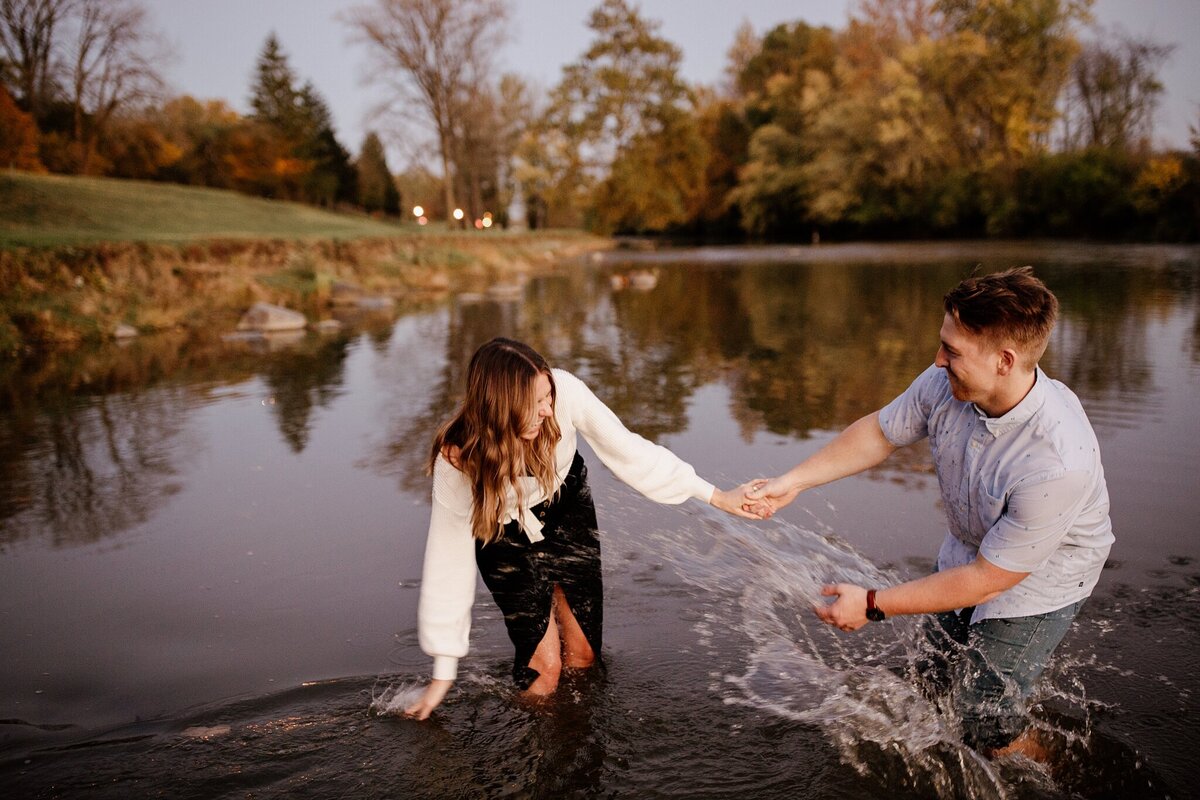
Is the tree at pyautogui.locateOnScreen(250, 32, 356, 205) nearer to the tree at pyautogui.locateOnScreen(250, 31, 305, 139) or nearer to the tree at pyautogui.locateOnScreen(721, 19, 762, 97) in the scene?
the tree at pyautogui.locateOnScreen(250, 31, 305, 139)

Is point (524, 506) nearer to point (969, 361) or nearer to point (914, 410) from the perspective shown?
point (914, 410)

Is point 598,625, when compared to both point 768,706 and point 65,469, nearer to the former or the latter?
point 768,706

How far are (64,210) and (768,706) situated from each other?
26862mm

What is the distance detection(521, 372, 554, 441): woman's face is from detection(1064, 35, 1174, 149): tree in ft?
168

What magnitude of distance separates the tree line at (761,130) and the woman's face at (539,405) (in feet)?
Answer: 114

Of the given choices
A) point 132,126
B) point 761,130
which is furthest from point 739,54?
point 132,126

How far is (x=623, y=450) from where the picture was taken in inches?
143

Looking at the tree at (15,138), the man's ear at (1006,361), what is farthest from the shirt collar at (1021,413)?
the tree at (15,138)

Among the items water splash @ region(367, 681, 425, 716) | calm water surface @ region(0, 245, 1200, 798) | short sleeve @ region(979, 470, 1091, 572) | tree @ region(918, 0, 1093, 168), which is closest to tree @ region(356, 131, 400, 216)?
tree @ region(918, 0, 1093, 168)

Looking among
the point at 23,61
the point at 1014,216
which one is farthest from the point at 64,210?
the point at 1014,216

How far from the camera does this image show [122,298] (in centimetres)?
1609

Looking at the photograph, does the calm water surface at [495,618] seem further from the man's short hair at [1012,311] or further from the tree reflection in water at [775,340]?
the man's short hair at [1012,311]

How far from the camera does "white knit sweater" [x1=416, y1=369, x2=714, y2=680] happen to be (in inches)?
135

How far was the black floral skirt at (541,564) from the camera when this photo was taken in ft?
11.9
